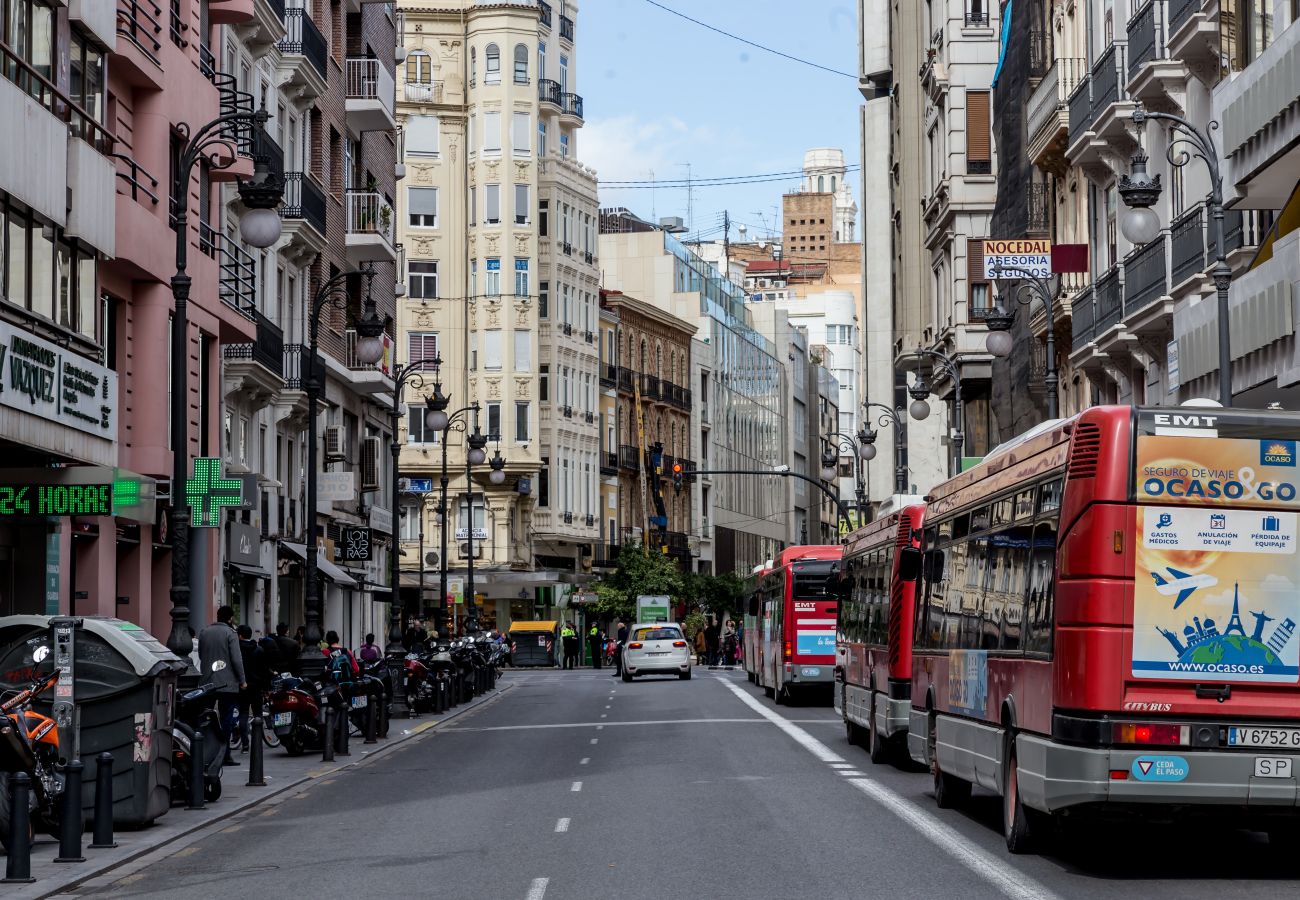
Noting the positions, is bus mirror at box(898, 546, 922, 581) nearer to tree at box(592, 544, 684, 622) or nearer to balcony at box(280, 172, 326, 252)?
balcony at box(280, 172, 326, 252)

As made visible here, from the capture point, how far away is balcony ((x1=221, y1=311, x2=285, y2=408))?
42.3 m

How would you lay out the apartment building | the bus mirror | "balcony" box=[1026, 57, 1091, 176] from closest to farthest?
the bus mirror, "balcony" box=[1026, 57, 1091, 176], the apartment building

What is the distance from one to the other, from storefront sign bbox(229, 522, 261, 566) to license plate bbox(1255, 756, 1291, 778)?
2583 cm

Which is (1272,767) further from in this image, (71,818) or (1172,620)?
(71,818)

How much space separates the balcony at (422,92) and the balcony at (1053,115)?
47.0 metres

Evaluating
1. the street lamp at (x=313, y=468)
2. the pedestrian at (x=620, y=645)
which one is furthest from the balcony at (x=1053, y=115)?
the pedestrian at (x=620, y=645)

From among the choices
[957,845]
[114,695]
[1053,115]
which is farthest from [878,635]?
[1053,115]

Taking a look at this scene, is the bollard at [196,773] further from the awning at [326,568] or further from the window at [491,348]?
the window at [491,348]

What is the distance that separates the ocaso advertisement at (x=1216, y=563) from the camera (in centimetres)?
1431

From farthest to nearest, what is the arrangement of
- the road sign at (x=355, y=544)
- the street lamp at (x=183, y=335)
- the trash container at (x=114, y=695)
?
the road sign at (x=355, y=544), the street lamp at (x=183, y=335), the trash container at (x=114, y=695)

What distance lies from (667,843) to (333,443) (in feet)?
127

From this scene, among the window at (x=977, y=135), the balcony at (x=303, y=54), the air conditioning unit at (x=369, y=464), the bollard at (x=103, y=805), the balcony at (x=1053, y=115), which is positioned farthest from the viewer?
the window at (x=977, y=135)

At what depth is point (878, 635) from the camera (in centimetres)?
2666

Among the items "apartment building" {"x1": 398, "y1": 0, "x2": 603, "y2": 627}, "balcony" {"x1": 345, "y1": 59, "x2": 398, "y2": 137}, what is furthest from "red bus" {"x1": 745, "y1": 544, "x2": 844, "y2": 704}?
"apartment building" {"x1": 398, "y1": 0, "x2": 603, "y2": 627}
